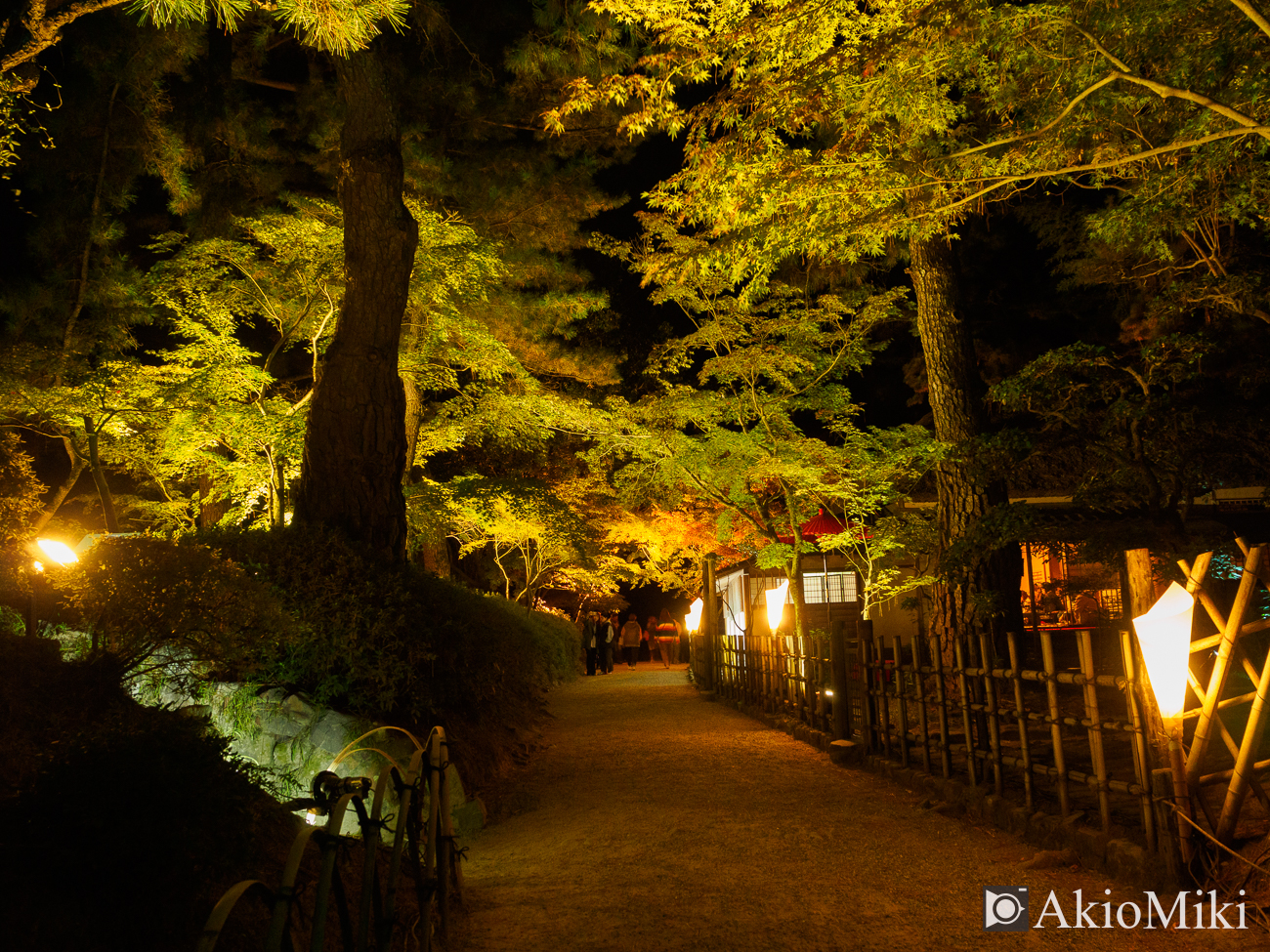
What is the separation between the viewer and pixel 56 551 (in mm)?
5570

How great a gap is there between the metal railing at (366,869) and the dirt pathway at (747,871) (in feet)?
1.72

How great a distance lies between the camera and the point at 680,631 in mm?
30875

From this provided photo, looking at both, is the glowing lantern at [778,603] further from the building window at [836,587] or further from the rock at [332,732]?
the building window at [836,587]

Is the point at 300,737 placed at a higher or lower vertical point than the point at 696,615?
lower

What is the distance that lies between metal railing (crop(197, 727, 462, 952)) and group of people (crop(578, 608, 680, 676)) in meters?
21.1

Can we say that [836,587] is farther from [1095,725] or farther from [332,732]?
[1095,725]

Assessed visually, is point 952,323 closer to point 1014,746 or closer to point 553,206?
point 1014,746

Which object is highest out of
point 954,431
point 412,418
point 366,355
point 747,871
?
point 412,418

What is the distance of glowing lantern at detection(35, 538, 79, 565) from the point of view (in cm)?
551

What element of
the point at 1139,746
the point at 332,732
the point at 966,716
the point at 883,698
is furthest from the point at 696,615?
the point at 1139,746

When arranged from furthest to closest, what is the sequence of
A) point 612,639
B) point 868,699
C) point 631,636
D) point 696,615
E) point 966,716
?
1. point 631,636
2. point 612,639
3. point 696,615
4. point 868,699
5. point 966,716

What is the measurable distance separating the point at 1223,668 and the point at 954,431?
7009mm

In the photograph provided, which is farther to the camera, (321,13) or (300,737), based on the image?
(300,737)

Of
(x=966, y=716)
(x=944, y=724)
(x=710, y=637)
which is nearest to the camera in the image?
(x=966, y=716)
